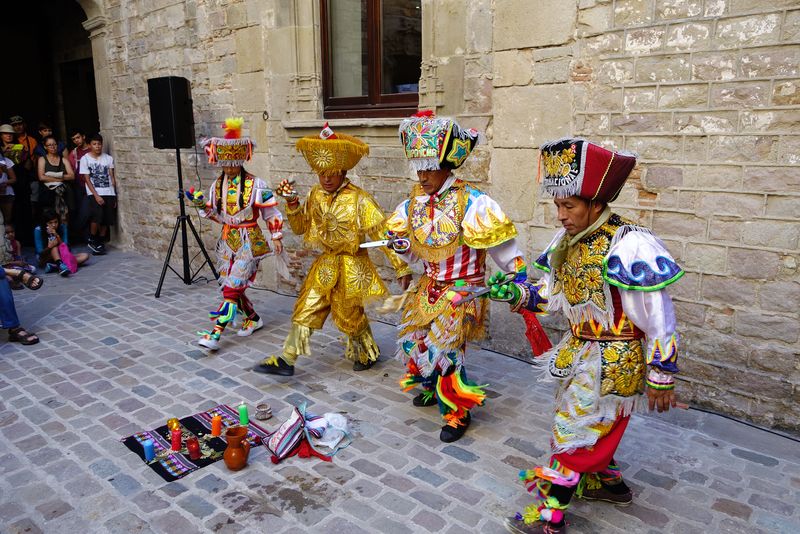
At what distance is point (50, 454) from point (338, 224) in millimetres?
2482

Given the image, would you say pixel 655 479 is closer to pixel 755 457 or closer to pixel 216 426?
pixel 755 457

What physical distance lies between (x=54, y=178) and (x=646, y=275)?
9.55 m

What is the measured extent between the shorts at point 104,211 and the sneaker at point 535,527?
940 centimetres

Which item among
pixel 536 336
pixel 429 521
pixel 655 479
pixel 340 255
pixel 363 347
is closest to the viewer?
pixel 429 521

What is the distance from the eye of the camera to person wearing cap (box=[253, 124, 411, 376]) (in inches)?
177

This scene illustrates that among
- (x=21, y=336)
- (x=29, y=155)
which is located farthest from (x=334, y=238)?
(x=29, y=155)

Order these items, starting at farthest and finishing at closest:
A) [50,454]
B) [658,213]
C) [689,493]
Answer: [658,213] < [50,454] < [689,493]

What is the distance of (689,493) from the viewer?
129 inches

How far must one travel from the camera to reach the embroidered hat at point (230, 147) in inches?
209

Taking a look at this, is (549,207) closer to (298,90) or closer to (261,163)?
(298,90)

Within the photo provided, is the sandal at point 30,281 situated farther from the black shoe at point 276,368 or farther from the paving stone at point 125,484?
the paving stone at point 125,484

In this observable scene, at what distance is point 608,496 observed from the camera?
3143mm

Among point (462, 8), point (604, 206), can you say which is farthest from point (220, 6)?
point (604, 206)

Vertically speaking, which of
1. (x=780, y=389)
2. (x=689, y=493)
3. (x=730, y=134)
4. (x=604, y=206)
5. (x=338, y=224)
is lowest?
(x=689, y=493)
